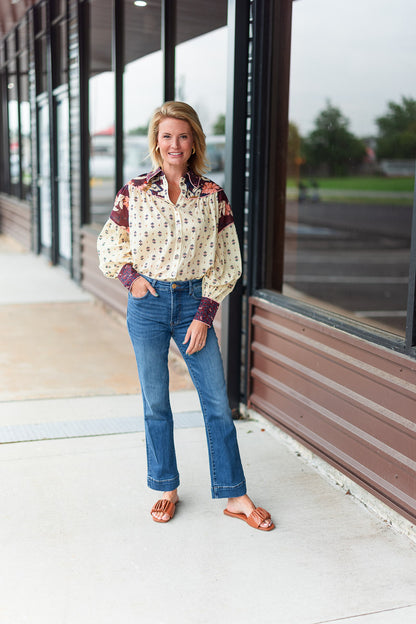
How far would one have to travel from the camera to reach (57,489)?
321 centimetres

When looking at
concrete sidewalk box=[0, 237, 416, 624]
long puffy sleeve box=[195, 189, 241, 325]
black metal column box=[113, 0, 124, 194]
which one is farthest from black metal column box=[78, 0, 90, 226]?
long puffy sleeve box=[195, 189, 241, 325]

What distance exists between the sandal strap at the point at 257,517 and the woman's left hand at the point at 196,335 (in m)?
0.72

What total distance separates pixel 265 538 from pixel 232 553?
7.1 inches

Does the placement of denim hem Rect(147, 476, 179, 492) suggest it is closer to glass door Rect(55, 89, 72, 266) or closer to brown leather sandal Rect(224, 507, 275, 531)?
brown leather sandal Rect(224, 507, 275, 531)

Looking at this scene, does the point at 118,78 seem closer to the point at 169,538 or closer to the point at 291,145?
the point at 291,145

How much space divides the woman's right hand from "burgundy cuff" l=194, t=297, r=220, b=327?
7.1 inches

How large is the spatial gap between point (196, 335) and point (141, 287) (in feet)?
0.92

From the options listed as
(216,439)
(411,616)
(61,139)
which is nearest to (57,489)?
(216,439)

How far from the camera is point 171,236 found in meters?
2.73

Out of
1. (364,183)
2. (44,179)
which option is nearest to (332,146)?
(364,183)

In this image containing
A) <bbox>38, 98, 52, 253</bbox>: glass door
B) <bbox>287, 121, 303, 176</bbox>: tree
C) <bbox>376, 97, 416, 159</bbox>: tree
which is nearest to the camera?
<bbox>287, 121, 303, 176</bbox>: tree

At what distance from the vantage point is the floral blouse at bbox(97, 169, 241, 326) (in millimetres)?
2734

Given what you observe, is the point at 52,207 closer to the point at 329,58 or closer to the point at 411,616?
the point at 411,616

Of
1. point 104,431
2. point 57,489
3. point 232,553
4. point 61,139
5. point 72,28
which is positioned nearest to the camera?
point 232,553
